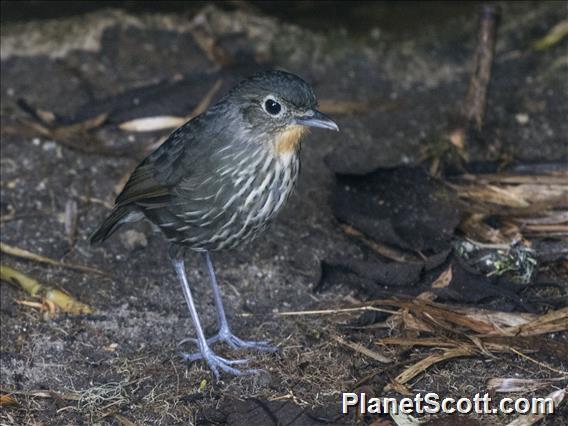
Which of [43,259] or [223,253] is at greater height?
[223,253]

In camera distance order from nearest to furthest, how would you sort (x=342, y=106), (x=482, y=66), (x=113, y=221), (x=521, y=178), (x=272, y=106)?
1. (x=272, y=106)
2. (x=113, y=221)
3. (x=521, y=178)
4. (x=482, y=66)
5. (x=342, y=106)

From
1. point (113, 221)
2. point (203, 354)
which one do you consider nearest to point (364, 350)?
point (203, 354)

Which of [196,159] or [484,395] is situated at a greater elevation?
[196,159]

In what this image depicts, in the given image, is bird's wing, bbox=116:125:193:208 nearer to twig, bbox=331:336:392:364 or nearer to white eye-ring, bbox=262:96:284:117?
white eye-ring, bbox=262:96:284:117

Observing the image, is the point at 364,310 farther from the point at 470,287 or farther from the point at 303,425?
the point at 303,425

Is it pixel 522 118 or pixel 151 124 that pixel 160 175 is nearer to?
pixel 151 124

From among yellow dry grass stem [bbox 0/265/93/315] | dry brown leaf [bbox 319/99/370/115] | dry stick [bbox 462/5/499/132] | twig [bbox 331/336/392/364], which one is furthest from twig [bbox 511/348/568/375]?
dry brown leaf [bbox 319/99/370/115]

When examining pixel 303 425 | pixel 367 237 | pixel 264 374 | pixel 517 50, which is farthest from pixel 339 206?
pixel 517 50
